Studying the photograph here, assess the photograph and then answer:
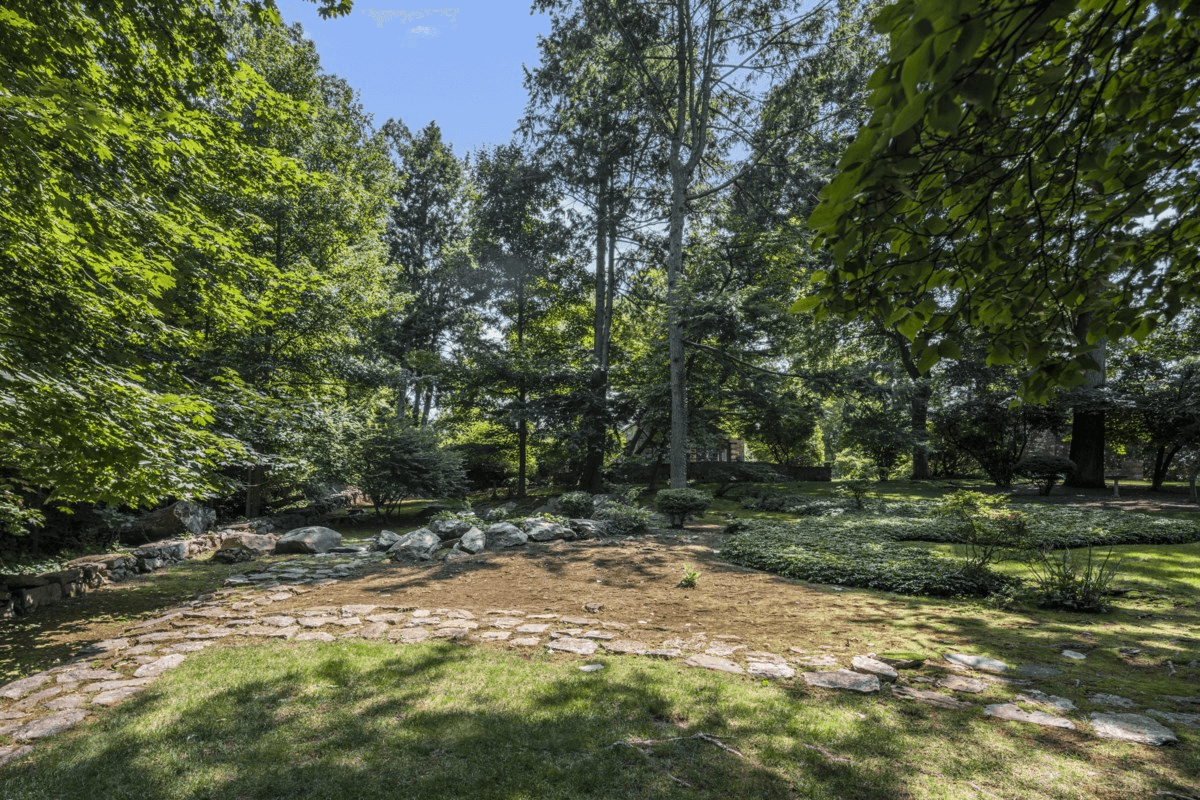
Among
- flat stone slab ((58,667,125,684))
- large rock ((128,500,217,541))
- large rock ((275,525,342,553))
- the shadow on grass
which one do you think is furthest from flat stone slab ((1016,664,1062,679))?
large rock ((128,500,217,541))

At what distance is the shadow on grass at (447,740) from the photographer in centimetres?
222

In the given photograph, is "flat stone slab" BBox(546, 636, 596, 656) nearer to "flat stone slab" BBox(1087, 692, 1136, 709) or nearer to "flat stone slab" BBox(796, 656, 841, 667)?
"flat stone slab" BBox(796, 656, 841, 667)

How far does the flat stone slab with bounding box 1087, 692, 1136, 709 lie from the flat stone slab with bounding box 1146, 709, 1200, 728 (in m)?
0.10

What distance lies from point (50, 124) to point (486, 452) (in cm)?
1804

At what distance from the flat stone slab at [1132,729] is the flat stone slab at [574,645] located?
9.59 feet

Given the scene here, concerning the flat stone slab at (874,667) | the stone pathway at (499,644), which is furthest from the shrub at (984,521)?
the flat stone slab at (874,667)

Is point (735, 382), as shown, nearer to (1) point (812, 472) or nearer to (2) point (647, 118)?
(2) point (647, 118)

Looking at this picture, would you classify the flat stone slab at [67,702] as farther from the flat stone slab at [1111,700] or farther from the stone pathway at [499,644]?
the flat stone slab at [1111,700]

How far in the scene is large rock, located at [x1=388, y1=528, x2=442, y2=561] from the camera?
797cm

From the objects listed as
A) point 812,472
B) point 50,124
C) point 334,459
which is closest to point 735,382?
point 812,472

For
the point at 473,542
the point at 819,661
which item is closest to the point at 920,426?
the point at 473,542

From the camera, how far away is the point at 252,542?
8445 mm

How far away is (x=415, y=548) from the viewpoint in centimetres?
811

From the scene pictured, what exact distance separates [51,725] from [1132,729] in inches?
224
